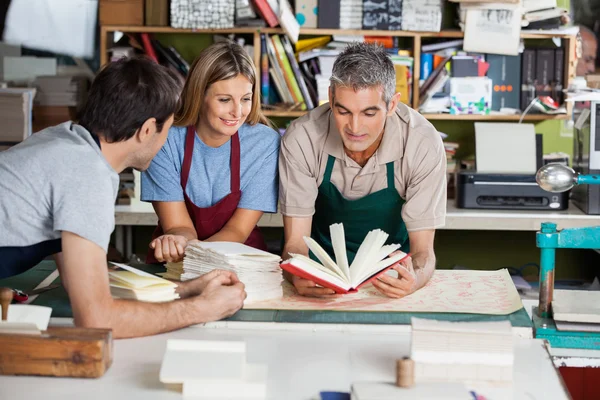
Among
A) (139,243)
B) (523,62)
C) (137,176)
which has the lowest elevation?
(139,243)

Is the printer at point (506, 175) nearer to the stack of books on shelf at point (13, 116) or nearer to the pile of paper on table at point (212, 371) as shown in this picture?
the stack of books on shelf at point (13, 116)

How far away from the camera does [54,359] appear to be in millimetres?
1586

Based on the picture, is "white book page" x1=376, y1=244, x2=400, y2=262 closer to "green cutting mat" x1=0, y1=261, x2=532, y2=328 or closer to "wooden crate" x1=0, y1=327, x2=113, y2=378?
"green cutting mat" x1=0, y1=261, x2=532, y2=328

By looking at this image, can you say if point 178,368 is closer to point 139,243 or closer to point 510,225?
point 510,225

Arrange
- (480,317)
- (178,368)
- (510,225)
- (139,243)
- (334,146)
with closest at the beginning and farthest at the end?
(178,368) < (480,317) < (334,146) < (510,225) < (139,243)

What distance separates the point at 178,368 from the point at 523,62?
3254 millimetres

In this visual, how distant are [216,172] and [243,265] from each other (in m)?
0.58

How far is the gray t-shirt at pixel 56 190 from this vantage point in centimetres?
171

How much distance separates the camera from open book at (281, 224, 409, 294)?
197cm

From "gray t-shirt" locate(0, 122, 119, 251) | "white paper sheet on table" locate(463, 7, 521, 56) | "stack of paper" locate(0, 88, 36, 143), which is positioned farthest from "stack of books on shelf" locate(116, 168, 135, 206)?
"gray t-shirt" locate(0, 122, 119, 251)

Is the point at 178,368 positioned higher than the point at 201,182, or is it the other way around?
the point at 201,182

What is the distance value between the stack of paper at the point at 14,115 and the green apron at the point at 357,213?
2048 millimetres

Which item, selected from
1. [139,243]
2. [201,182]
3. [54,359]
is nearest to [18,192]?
[54,359]

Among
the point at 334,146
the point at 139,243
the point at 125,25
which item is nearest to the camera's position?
the point at 334,146
